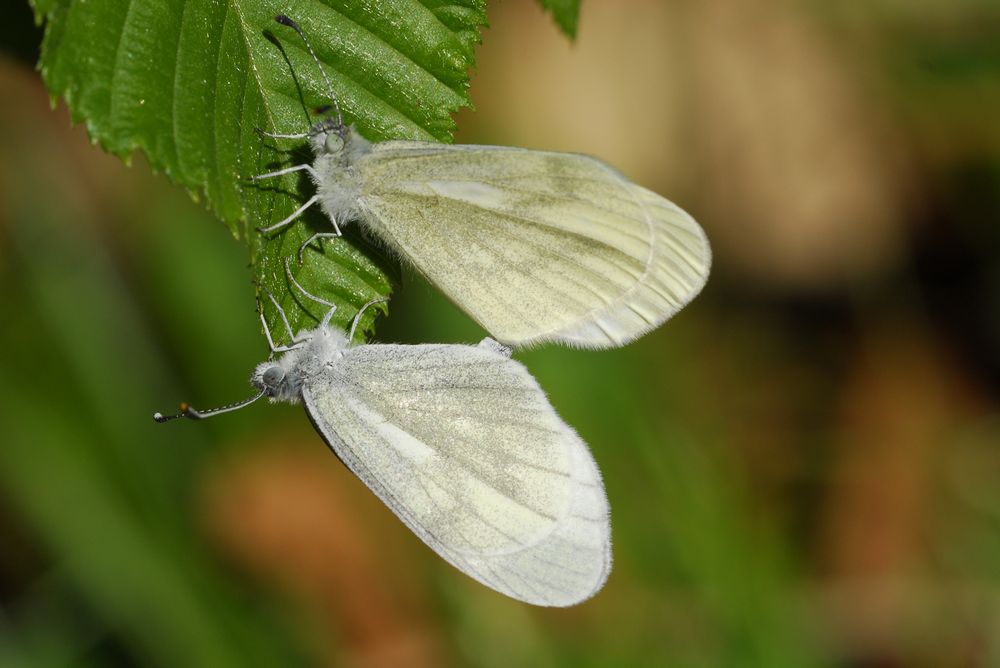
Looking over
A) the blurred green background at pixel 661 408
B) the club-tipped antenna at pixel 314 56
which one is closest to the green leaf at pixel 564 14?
the club-tipped antenna at pixel 314 56

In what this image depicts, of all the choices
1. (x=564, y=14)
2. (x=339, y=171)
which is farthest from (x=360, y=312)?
(x=564, y=14)

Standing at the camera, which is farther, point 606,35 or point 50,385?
point 606,35

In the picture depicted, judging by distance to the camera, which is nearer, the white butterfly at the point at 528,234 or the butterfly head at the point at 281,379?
the white butterfly at the point at 528,234

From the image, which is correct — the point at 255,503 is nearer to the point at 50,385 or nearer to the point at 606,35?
the point at 50,385

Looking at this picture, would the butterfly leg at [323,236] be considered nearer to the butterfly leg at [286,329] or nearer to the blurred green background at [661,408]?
the butterfly leg at [286,329]

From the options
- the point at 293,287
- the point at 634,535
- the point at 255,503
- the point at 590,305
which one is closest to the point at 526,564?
the point at 590,305

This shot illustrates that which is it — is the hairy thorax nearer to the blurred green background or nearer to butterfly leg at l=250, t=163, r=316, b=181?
butterfly leg at l=250, t=163, r=316, b=181
